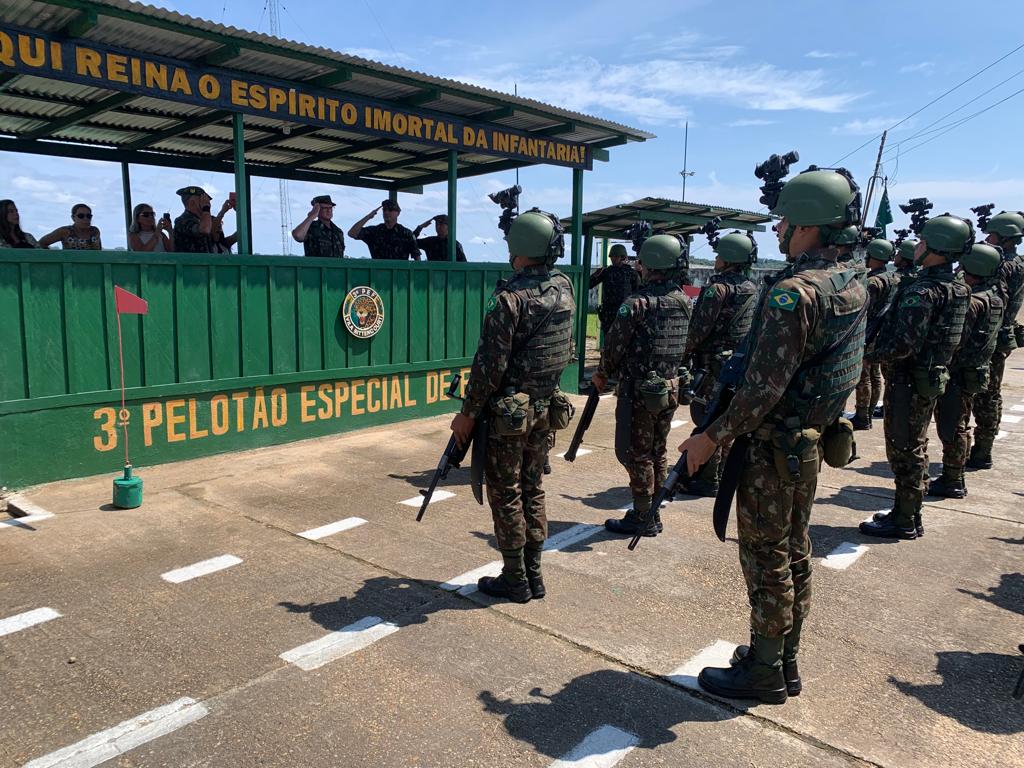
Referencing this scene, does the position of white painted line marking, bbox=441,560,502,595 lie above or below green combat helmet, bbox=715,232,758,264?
below

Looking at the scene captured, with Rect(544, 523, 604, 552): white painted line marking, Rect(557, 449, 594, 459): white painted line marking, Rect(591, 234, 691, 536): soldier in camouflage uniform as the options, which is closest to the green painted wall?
Rect(557, 449, 594, 459): white painted line marking

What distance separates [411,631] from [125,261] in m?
4.16

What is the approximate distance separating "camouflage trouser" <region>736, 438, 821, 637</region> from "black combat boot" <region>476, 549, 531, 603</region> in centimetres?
125

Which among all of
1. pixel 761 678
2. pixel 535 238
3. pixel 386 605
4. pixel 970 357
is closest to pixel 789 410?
pixel 761 678

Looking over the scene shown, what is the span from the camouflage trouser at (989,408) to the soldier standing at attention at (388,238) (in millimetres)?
6173

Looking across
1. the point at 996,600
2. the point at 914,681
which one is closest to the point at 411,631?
the point at 914,681

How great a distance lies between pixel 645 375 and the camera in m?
4.77

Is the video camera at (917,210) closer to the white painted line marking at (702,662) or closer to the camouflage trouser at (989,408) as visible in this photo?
the camouflage trouser at (989,408)

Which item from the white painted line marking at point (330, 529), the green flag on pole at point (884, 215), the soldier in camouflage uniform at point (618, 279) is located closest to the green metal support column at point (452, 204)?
the soldier in camouflage uniform at point (618, 279)

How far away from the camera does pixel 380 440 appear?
24.2ft

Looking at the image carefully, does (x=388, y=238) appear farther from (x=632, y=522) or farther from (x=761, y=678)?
(x=761, y=678)

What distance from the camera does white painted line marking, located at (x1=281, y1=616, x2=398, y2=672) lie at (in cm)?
311

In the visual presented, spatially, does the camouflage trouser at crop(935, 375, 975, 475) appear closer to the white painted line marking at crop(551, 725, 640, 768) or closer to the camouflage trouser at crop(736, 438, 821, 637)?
the camouflage trouser at crop(736, 438, 821, 637)

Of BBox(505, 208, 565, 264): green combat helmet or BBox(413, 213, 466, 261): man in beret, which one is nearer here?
BBox(505, 208, 565, 264): green combat helmet
